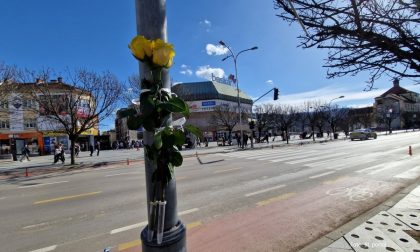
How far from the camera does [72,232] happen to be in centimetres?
579

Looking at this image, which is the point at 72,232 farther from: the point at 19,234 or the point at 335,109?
the point at 335,109

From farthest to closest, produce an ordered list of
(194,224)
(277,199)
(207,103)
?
(207,103), (277,199), (194,224)

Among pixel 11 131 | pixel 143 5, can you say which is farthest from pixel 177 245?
pixel 11 131

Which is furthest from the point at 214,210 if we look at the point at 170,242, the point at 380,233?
the point at 170,242

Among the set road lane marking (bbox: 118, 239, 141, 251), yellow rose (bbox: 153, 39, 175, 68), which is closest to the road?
road lane marking (bbox: 118, 239, 141, 251)

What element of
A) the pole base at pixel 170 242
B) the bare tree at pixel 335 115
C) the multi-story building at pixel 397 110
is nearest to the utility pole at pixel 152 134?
the pole base at pixel 170 242

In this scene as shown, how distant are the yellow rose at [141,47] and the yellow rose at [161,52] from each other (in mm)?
34

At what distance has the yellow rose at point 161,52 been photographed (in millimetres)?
1746

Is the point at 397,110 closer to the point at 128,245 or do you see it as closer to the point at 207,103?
the point at 207,103

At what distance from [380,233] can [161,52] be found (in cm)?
491

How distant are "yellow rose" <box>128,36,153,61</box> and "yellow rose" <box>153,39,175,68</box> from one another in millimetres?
34

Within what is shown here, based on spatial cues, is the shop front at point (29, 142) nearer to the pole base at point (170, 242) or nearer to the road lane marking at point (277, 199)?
the road lane marking at point (277, 199)

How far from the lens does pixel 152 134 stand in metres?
1.85

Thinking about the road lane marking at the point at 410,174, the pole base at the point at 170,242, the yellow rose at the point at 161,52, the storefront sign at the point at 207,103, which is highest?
the storefront sign at the point at 207,103
